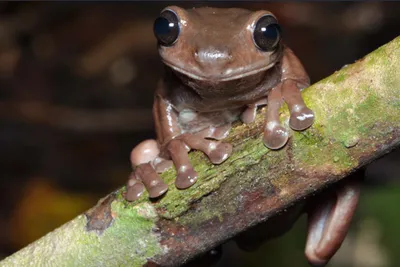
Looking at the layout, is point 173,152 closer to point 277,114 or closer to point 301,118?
point 277,114

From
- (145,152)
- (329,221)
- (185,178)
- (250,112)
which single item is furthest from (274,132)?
(145,152)

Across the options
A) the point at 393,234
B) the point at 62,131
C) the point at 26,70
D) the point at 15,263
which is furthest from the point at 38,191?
the point at 15,263

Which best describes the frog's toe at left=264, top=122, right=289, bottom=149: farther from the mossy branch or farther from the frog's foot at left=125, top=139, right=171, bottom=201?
the frog's foot at left=125, top=139, right=171, bottom=201

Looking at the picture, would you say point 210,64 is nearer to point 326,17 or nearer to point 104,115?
point 104,115

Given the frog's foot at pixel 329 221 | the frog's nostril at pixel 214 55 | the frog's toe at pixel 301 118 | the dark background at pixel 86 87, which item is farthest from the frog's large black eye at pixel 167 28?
the dark background at pixel 86 87

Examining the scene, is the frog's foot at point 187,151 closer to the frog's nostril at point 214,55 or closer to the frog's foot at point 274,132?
the frog's foot at point 274,132

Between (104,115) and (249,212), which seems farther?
(104,115)

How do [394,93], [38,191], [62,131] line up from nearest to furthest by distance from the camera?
[394,93], [38,191], [62,131]
